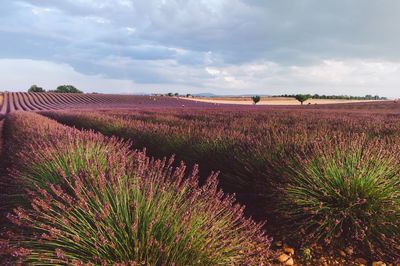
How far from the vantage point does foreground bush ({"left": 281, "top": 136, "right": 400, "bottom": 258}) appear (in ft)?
9.92

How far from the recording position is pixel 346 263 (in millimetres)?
2838

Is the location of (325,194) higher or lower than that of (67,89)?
lower

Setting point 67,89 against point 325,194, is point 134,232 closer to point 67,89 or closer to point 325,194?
point 325,194

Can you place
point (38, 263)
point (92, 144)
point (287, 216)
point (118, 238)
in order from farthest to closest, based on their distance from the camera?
point (92, 144)
point (287, 216)
point (118, 238)
point (38, 263)

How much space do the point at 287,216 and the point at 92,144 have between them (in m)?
2.78

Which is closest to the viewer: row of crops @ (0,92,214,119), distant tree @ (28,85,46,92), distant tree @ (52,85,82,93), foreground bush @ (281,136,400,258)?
foreground bush @ (281,136,400,258)

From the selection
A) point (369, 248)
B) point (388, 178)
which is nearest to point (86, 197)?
point (369, 248)

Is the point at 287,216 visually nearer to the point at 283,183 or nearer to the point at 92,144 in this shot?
the point at 283,183

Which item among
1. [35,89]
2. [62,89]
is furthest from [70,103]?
[62,89]

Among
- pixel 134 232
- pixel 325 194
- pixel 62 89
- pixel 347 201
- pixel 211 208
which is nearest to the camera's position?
pixel 134 232

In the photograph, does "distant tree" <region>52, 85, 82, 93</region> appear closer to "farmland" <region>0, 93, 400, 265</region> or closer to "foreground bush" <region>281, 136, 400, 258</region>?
"farmland" <region>0, 93, 400, 265</region>

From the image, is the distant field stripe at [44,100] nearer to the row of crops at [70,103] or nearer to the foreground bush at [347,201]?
the row of crops at [70,103]

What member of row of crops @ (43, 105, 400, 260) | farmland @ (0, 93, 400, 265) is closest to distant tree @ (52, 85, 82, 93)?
farmland @ (0, 93, 400, 265)

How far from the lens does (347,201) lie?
10.4ft
